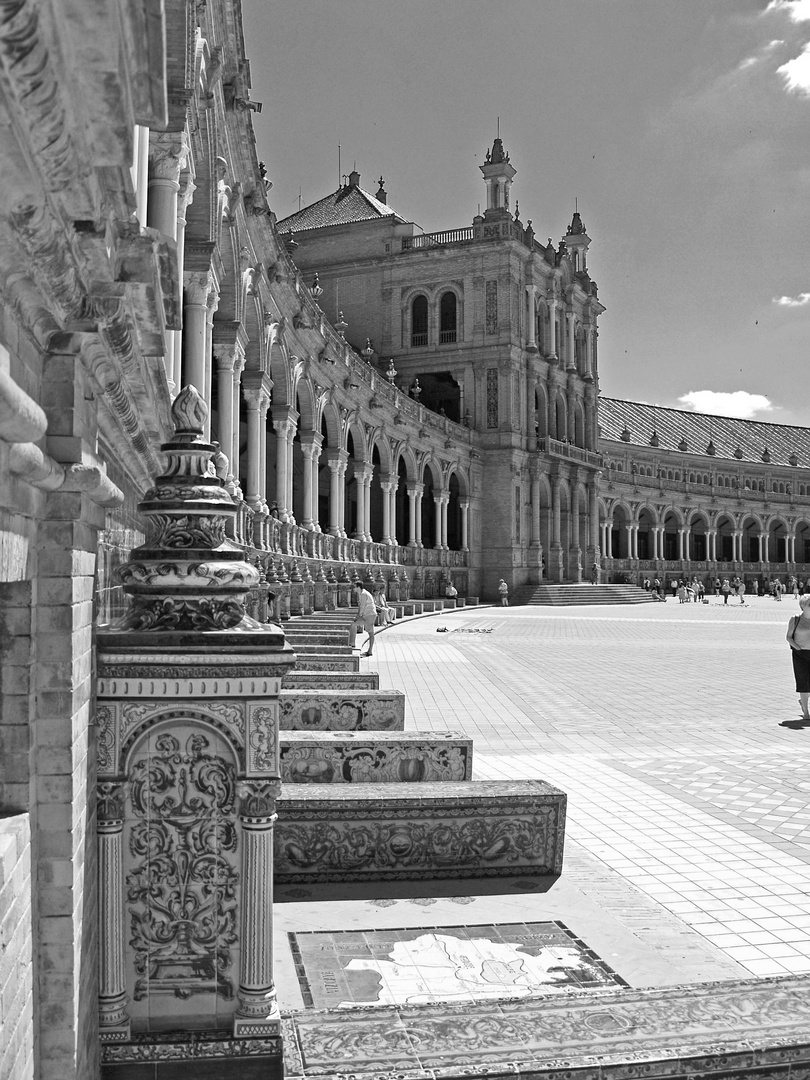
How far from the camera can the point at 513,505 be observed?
46875 millimetres

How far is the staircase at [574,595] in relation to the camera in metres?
46.2

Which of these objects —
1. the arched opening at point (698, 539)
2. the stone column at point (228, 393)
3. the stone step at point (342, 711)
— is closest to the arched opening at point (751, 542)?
the arched opening at point (698, 539)

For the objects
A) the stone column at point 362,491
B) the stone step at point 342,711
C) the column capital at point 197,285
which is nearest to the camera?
the stone step at point 342,711

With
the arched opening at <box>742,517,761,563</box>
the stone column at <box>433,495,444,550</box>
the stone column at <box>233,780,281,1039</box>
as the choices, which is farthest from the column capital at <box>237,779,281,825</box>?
the arched opening at <box>742,517,761,563</box>

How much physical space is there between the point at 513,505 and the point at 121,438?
→ 4229 centimetres

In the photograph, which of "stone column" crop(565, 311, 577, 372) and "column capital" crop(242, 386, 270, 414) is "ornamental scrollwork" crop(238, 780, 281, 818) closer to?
"column capital" crop(242, 386, 270, 414)

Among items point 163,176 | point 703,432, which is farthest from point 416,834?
point 703,432

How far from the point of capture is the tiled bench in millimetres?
7988

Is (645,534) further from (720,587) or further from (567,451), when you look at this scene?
(567,451)

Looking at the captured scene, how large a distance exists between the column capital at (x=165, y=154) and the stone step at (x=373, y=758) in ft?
16.6

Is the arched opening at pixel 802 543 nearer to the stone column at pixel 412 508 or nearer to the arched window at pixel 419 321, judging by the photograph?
the arched window at pixel 419 321

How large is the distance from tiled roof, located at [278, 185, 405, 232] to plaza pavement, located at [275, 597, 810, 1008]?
3506 cm

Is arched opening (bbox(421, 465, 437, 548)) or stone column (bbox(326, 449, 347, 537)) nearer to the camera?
stone column (bbox(326, 449, 347, 537))

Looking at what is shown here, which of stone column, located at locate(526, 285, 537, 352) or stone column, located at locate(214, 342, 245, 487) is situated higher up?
stone column, located at locate(526, 285, 537, 352)
